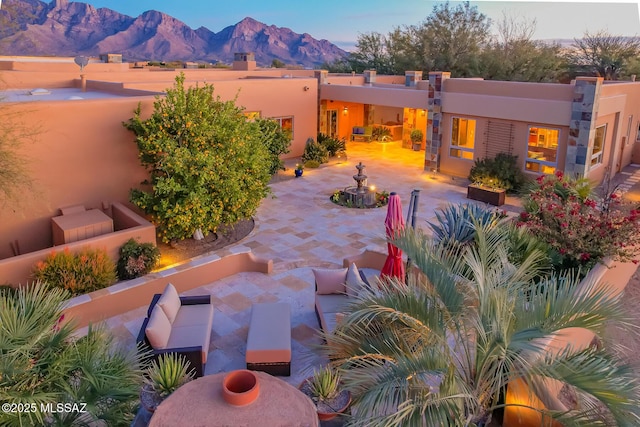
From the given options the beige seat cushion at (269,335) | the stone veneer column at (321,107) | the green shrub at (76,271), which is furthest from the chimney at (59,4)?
the beige seat cushion at (269,335)

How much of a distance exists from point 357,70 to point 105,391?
4469 cm

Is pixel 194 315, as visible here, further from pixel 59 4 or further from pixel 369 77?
pixel 59 4

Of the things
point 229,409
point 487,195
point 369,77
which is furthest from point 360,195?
point 369,77

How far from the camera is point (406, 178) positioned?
19.7 meters

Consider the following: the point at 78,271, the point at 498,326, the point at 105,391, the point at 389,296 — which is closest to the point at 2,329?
the point at 105,391

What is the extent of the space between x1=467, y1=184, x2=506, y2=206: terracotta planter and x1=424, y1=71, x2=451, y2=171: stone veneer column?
4.02 metres

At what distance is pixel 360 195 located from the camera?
1603 centimetres

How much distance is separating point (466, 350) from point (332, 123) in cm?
2262

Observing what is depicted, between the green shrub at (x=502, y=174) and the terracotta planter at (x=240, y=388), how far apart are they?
47.7ft

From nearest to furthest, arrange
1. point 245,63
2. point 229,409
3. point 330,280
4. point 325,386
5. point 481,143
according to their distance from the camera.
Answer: point 229,409 → point 325,386 → point 330,280 → point 481,143 → point 245,63

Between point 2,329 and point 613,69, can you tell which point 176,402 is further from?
point 613,69

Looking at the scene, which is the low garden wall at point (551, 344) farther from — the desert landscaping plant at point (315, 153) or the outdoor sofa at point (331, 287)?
the desert landscaping plant at point (315, 153)

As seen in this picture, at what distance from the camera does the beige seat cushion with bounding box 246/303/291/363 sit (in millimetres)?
6992

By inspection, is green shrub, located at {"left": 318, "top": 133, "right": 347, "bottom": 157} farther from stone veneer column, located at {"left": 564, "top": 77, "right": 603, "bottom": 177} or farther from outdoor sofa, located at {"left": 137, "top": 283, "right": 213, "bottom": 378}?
outdoor sofa, located at {"left": 137, "top": 283, "right": 213, "bottom": 378}
